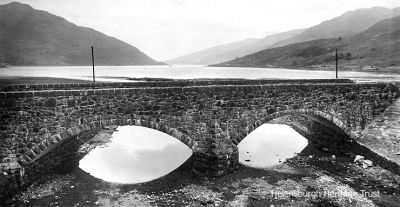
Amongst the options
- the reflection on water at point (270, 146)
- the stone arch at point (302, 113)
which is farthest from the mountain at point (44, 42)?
the stone arch at point (302, 113)

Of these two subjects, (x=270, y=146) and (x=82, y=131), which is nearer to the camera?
(x=82, y=131)

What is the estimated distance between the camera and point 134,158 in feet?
73.1

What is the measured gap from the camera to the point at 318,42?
137375 millimetres

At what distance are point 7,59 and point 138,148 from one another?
88.1 metres

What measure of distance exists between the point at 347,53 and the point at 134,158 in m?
92.3

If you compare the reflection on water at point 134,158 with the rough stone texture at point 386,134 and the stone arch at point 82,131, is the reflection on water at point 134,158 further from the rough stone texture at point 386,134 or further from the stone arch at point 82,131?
the rough stone texture at point 386,134

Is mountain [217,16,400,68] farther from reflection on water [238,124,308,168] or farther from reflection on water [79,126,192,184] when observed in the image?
reflection on water [79,126,192,184]

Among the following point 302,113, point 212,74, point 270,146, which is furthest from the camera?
point 212,74

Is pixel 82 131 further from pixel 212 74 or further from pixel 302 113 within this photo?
pixel 212 74

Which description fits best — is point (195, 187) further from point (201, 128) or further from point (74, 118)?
point (74, 118)

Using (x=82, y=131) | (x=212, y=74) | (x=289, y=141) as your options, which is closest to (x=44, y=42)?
(x=212, y=74)

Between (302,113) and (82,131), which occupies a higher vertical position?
(302,113)

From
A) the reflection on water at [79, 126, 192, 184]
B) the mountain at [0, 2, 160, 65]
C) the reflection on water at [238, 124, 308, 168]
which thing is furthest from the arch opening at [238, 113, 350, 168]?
the mountain at [0, 2, 160, 65]

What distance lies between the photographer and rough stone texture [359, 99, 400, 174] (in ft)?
59.5
